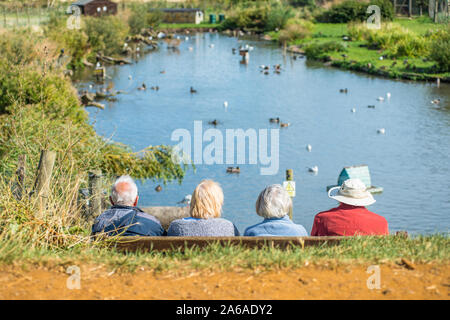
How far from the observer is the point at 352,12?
54.1 metres

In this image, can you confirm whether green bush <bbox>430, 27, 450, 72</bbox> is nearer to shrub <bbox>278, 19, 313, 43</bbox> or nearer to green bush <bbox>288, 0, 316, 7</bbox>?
shrub <bbox>278, 19, 313, 43</bbox>

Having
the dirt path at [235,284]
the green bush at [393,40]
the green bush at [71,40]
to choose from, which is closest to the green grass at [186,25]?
the green bush at [393,40]

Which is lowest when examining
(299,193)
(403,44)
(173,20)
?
(299,193)

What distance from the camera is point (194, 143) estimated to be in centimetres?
2017

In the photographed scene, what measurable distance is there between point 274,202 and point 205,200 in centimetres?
54

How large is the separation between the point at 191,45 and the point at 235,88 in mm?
18123

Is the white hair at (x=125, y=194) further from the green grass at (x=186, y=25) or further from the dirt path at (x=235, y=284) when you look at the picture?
the green grass at (x=186, y=25)

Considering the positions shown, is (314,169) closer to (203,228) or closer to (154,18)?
(203,228)

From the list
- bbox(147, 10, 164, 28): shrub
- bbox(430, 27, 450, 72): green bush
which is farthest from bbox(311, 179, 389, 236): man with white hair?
bbox(147, 10, 164, 28): shrub

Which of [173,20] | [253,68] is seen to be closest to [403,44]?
[253,68]

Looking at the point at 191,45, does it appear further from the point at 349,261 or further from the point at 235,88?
the point at 349,261

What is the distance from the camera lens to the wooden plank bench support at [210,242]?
4.62m

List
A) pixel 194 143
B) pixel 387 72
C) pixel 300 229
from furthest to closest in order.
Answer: pixel 387 72
pixel 194 143
pixel 300 229
